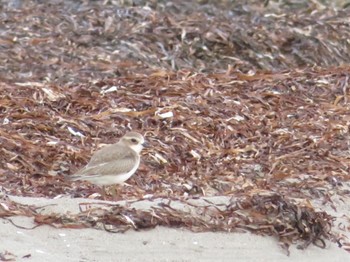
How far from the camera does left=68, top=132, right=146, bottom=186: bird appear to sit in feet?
24.1

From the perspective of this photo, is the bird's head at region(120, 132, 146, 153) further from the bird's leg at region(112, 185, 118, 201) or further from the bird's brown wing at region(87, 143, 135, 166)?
the bird's leg at region(112, 185, 118, 201)

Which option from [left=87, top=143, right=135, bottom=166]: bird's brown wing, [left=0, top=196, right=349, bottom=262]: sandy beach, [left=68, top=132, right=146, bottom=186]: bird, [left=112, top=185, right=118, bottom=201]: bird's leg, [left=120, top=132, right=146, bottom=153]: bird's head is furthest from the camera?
[left=120, top=132, right=146, bottom=153]: bird's head

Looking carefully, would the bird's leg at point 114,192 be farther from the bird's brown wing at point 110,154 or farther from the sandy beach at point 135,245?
the sandy beach at point 135,245

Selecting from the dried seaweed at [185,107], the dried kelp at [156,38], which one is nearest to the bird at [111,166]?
the dried seaweed at [185,107]

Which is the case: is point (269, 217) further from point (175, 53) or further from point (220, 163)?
point (175, 53)

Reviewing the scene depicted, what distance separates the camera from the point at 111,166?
7.40 metres

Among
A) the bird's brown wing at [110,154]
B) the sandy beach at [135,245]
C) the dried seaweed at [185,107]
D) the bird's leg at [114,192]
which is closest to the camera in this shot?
the sandy beach at [135,245]

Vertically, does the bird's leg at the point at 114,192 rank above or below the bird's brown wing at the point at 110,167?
below

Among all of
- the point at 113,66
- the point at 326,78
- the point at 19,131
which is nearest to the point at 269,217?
the point at 19,131

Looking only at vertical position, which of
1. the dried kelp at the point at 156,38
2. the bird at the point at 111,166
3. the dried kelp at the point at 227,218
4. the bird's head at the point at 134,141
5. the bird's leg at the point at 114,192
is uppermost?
the dried kelp at the point at 227,218

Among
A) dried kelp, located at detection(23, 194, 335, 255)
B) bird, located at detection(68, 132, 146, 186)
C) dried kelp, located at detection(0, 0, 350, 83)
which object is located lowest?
dried kelp, located at detection(0, 0, 350, 83)

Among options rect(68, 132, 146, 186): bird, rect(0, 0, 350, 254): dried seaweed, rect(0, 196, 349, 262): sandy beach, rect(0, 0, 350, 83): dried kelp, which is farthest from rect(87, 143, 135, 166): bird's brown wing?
rect(0, 0, 350, 83): dried kelp

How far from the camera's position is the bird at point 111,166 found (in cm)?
734

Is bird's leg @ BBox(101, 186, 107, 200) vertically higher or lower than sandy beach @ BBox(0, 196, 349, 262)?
lower
